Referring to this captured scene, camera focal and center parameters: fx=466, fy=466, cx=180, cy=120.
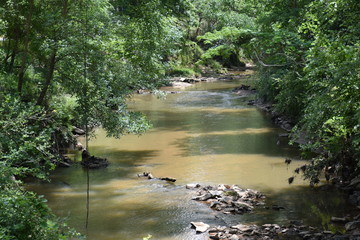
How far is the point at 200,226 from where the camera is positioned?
404 inches

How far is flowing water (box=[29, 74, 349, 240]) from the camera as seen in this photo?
10.8 meters

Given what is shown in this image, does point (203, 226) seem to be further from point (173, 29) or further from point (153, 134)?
point (153, 134)

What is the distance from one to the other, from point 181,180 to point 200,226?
3.97m

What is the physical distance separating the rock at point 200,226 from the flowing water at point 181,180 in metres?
0.16

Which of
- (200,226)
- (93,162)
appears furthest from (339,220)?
(93,162)

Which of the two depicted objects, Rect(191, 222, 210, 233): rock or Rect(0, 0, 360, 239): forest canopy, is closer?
Rect(0, 0, 360, 239): forest canopy

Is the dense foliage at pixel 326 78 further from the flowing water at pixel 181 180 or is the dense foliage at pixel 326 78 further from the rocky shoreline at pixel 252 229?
the rocky shoreline at pixel 252 229

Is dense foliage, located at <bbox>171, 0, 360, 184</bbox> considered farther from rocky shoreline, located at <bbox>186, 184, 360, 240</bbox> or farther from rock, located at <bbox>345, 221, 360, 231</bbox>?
rocky shoreline, located at <bbox>186, 184, 360, 240</bbox>

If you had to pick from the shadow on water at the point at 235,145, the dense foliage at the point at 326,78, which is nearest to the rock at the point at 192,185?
the dense foliage at the point at 326,78

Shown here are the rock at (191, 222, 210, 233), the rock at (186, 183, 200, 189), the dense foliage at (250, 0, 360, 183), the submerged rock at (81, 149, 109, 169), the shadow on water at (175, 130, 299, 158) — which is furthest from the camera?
the shadow on water at (175, 130, 299, 158)

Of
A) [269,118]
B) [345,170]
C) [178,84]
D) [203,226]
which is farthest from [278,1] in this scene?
[178,84]

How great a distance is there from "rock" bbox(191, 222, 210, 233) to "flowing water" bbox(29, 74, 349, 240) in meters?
0.16

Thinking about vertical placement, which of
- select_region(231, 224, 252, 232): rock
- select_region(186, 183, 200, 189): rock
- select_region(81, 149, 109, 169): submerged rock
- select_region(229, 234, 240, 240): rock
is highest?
select_region(81, 149, 109, 169): submerged rock

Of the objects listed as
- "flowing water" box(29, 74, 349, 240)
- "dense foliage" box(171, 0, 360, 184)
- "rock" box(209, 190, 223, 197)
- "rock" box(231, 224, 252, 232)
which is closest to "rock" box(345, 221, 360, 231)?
"flowing water" box(29, 74, 349, 240)
